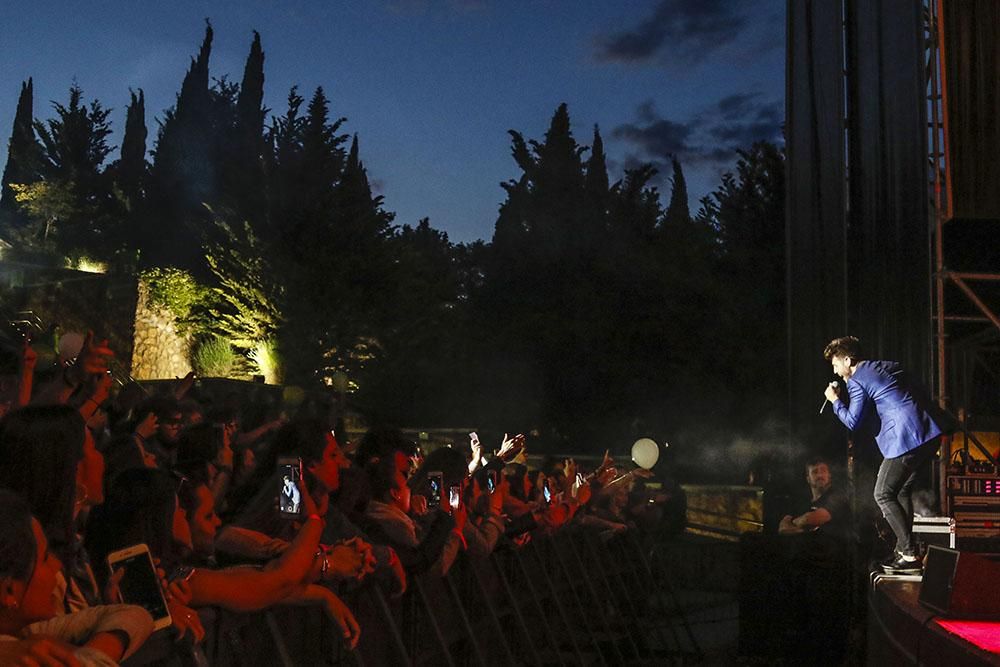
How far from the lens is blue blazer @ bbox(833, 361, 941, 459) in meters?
6.88

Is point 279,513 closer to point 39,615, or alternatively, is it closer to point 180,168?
point 39,615

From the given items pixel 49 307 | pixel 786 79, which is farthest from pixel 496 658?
pixel 49 307

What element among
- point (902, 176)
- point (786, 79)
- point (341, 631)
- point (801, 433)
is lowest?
point (341, 631)

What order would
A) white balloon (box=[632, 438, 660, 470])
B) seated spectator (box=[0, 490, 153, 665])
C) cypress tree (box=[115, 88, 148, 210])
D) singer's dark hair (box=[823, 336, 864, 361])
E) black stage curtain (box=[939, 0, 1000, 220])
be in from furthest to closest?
cypress tree (box=[115, 88, 148, 210]) < white balloon (box=[632, 438, 660, 470]) < black stage curtain (box=[939, 0, 1000, 220]) < singer's dark hair (box=[823, 336, 864, 361]) < seated spectator (box=[0, 490, 153, 665])

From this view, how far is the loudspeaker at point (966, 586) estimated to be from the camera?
5.02 metres

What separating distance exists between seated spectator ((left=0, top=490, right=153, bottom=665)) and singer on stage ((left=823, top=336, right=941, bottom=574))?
5.58m

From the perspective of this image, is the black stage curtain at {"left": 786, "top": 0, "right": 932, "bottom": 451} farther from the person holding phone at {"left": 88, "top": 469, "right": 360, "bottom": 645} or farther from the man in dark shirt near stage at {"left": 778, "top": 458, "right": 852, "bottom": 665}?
the person holding phone at {"left": 88, "top": 469, "right": 360, "bottom": 645}

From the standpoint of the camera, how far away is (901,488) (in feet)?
22.5

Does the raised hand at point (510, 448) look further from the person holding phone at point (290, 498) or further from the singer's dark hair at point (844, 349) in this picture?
the person holding phone at point (290, 498)

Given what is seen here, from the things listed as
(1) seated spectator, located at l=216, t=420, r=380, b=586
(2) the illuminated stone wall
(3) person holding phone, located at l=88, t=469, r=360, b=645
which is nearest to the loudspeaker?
(1) seated spectator, located at l=216, t=420, r=380, b=586

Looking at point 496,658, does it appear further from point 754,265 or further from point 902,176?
point 754,265

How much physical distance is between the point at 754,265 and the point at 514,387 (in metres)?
8.34

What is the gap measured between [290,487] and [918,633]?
3024mm

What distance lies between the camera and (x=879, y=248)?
1040 centimetres
